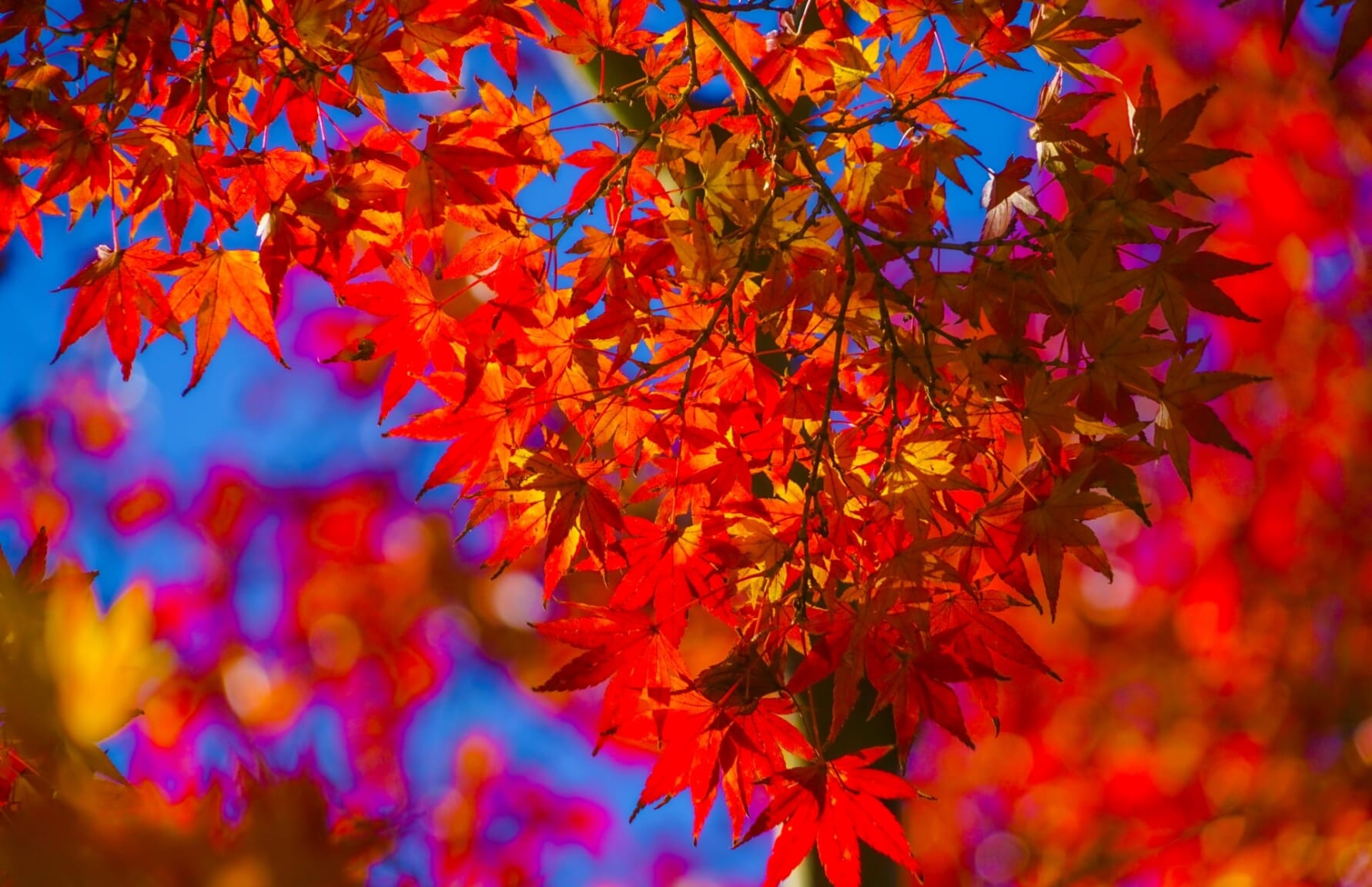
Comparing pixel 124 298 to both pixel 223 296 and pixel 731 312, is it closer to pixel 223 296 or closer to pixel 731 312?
pixel 223 296

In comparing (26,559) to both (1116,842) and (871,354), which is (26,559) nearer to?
(871,354)

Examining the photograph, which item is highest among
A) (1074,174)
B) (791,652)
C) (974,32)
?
(974,32)

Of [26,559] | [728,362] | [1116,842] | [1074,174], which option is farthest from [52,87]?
[1116,842]

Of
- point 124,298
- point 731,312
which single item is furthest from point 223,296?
point 731,312

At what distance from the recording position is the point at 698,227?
1.06m

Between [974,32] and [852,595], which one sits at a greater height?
[974,32]

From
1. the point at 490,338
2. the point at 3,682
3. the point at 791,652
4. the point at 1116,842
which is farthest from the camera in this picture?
the point at 1116,842

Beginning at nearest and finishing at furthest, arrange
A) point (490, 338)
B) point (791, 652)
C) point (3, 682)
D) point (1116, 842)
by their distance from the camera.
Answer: point (3, 682)
point (490, 338)
point (791, 652)
point (1116, 842)

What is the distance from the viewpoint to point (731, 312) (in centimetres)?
117

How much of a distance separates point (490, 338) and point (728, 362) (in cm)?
31

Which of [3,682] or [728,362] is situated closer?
[3,682]

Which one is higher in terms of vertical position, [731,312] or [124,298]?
[731,312]

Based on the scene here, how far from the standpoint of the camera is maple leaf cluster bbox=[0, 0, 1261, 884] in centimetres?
105

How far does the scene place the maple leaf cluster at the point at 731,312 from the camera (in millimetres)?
1050
